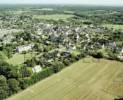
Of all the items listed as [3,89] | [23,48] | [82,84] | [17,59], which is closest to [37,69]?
[82,84]

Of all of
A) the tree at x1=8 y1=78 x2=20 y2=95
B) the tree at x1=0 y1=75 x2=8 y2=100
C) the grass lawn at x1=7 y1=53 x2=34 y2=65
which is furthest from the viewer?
the grass lawn at x1=7 y1=53 x2=34 y2=65

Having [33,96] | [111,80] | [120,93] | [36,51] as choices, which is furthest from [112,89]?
[36,51]

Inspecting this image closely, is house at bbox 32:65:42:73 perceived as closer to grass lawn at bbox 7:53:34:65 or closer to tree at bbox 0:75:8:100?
grass lawn at bbox 7:53:34:65

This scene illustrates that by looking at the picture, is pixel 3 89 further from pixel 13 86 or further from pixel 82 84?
pixel 82 84

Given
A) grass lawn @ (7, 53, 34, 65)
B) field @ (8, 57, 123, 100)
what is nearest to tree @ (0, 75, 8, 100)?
field @ (8, 57, 123, 100)

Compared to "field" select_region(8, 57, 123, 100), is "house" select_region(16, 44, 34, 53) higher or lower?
lower

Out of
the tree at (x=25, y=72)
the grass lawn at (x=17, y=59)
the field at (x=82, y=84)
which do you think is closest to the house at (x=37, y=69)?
the tree at (x=25, y=72)

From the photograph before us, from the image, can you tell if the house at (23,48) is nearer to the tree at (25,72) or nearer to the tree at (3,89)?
the tree at (25,72)

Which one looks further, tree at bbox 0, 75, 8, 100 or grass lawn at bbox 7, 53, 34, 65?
grass lawn at bbox 7, 53, 34, 65

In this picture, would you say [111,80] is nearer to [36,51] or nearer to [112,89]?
[112,89]
